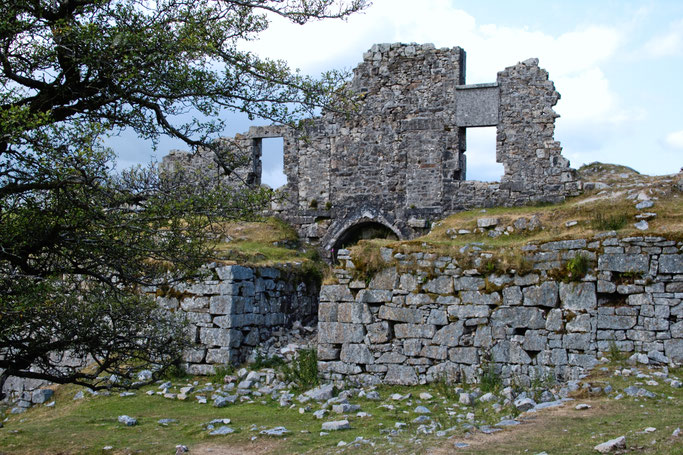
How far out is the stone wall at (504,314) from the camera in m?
11.7

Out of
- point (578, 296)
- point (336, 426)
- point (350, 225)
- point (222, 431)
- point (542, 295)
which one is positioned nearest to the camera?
point (336, 426)

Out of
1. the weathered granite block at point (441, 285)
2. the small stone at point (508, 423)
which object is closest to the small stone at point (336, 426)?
the small stone at point (508, 423)

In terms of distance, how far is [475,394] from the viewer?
11.7m

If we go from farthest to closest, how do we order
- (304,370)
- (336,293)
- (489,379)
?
(336,293) < (304,370) < (489,379)

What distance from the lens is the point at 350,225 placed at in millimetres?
19656

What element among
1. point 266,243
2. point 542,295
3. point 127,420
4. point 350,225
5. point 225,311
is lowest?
point 127,420

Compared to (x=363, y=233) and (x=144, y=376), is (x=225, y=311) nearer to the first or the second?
(x=144, y=376)

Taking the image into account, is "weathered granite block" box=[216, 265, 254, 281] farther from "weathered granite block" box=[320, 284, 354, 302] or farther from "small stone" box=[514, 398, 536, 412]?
"small stone" box=[514, 398, 536, 412]

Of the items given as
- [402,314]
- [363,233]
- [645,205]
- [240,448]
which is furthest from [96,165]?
[363,233]

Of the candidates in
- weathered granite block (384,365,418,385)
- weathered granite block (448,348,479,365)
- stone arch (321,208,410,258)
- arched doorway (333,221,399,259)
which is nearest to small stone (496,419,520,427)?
weathered granite block (448,348,479,365)

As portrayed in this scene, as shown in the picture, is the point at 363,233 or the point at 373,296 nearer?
the point at 373,296

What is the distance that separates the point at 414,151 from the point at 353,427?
10.4m

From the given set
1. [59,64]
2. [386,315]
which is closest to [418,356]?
[386,315]

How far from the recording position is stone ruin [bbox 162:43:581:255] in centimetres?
1823
